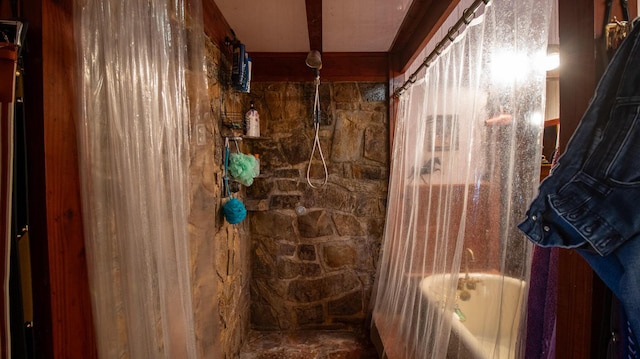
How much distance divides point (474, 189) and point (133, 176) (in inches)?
42.7

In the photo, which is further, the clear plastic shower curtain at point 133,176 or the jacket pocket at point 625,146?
the clear plastic shower curtain at point 133,176

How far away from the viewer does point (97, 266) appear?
73cm

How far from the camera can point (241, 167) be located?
174 cm

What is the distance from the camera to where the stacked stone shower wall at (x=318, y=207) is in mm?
2215

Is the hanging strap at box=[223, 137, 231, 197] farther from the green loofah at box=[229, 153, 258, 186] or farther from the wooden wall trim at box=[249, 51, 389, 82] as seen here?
the wooden wall trim at box=[249, 51, 389, 82]

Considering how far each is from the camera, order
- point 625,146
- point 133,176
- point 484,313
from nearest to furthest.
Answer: point 625,146, point 133,176, point 484,313

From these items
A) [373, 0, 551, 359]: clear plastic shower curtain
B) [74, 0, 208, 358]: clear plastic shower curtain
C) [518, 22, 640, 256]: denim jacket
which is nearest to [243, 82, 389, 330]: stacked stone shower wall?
[373, 0, 551, 359]: clear plastic shower curtain

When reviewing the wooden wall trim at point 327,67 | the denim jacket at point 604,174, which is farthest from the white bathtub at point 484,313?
the wooden wall trim at point 327,67

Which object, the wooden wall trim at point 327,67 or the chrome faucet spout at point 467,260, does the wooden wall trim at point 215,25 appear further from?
the chrome faucet spout at point 467,260

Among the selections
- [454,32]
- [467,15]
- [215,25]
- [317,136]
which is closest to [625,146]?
[467,15]

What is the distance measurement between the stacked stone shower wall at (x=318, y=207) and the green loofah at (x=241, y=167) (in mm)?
436

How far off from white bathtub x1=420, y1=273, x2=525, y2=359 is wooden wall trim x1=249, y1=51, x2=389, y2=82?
1576 millimetres

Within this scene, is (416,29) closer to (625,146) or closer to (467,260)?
(467,260)

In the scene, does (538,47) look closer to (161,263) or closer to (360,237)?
(161,263)
